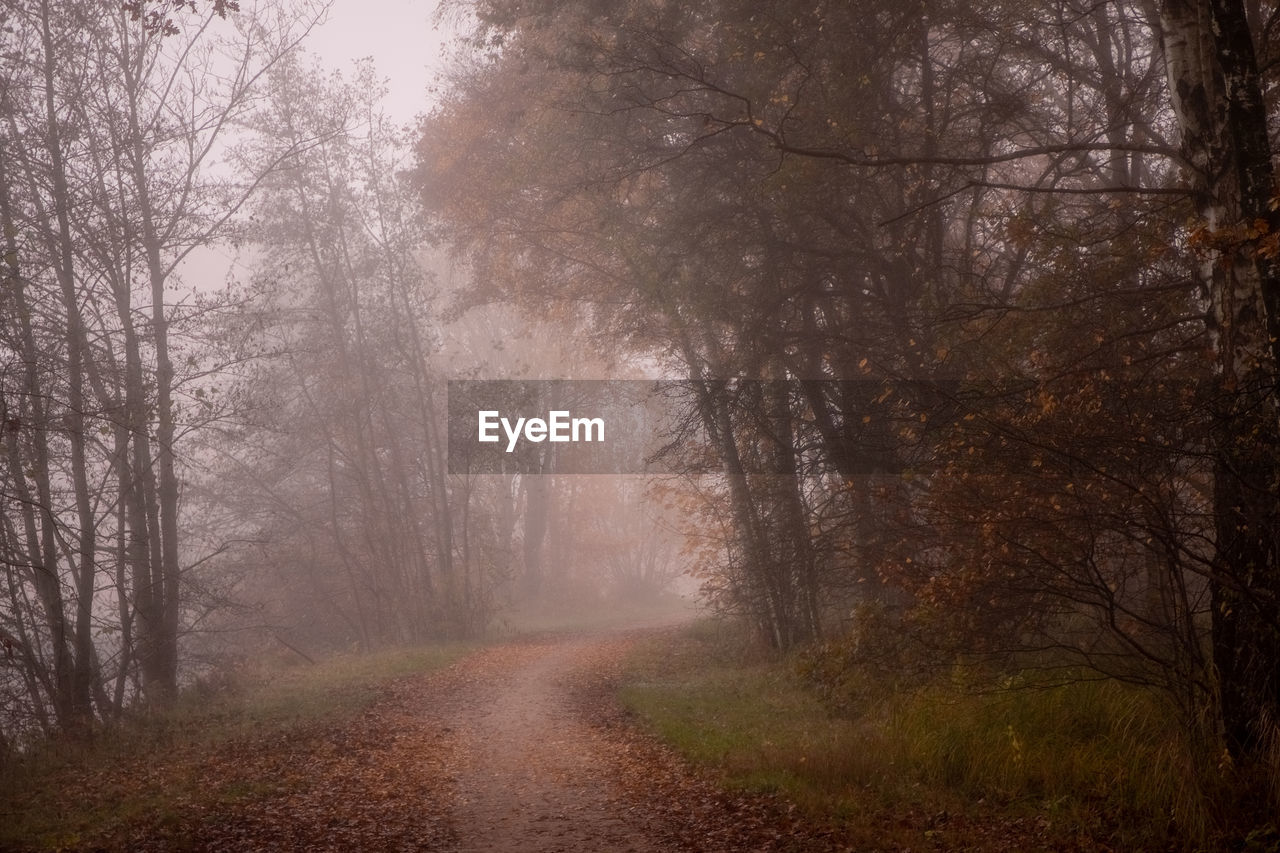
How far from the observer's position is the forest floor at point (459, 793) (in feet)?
23.1

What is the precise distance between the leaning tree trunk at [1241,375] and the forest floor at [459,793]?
1974 millimetres

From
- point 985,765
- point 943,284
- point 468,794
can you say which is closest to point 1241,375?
point 985,765

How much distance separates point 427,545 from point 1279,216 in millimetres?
25751

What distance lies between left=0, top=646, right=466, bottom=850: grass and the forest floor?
0.05 m

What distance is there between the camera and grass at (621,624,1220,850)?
6258 mm

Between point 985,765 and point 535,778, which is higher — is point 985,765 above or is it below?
above

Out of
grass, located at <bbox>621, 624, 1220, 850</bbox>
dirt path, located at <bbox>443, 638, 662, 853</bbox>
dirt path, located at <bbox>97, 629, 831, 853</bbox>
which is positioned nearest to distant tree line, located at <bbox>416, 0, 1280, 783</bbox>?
grass, located at <bbox>621, 624, 1220, 850</bbox>

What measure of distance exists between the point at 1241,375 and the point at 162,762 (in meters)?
11.2

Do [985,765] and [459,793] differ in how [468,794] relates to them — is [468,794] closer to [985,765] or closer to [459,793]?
[459,793]

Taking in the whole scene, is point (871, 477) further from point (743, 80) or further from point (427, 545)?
point (427, 545)

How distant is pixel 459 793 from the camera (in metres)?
8.66

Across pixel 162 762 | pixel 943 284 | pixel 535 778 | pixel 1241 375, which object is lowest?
pixel 535 778

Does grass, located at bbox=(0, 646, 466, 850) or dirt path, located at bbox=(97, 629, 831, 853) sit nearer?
dirt path, located at bbox=(97, 629, 831, 853)

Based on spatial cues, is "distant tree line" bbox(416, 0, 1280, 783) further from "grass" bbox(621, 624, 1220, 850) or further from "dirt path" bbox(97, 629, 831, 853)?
"dirt path" bbox(97, 629, 831, 853)
